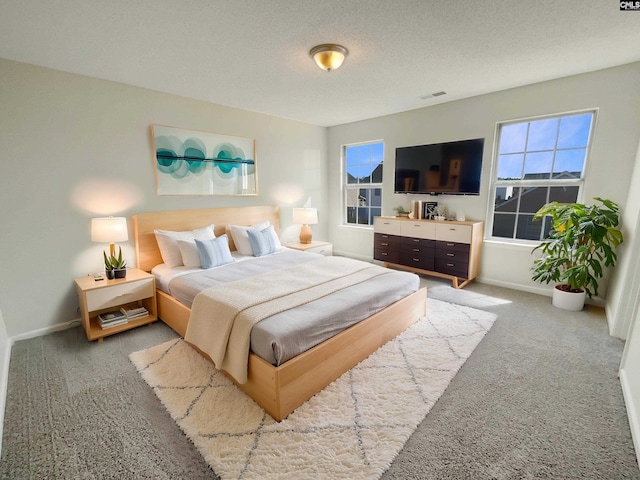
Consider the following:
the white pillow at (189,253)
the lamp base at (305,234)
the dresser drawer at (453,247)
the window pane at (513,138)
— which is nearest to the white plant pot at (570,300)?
the dresser drawer at (453,247)

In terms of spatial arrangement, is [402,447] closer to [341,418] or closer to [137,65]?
[341,418]

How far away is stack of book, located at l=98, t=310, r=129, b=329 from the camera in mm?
2729

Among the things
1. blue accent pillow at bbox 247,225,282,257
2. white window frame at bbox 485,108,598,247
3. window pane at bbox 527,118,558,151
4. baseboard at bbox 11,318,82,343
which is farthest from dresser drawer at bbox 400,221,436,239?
baseboard at bbox 11,318,82,343

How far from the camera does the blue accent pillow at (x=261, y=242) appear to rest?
3.75m

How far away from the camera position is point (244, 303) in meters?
2.11

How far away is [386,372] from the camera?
2.17 metres

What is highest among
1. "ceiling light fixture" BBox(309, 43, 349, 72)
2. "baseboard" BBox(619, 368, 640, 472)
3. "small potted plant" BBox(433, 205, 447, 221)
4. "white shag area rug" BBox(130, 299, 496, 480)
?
"ceiling light fixture" BBox(309, 43, 349, 72)

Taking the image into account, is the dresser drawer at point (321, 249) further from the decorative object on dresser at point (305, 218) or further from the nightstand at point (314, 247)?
the decorative object on dresser at point (305, 218)

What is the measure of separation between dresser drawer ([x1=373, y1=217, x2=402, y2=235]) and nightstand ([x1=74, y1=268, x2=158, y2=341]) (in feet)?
10.6

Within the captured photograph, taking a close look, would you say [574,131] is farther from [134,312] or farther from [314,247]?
[134,312]

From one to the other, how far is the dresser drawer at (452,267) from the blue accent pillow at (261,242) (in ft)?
7.48

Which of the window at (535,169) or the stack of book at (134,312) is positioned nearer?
the stack of book at (134,312)

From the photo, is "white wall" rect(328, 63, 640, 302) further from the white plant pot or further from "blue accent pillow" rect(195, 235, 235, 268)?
"blue accent pillow" rect(195, 235, 235, 268)

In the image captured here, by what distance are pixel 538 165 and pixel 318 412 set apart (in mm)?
3808
